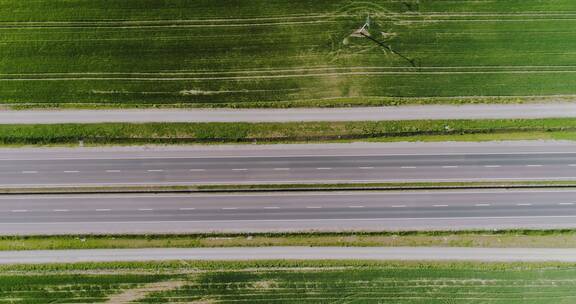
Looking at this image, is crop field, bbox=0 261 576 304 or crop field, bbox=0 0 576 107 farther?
→ crop field, bbox=0 0 576 107

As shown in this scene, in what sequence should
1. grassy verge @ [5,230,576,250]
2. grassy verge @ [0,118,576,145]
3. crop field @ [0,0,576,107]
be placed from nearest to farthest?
grassy verge @ [5,230,576,250] < grassy verge @ [0,118,576,145] < crop field @ [0,0,576,107]

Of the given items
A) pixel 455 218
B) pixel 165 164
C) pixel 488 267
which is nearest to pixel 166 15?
pixel 165 164

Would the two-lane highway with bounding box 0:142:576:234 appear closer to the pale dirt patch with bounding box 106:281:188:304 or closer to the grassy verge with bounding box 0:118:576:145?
A: the grassy verge with bounding box 0:118:576:145

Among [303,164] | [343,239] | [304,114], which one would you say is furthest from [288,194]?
[304,114]

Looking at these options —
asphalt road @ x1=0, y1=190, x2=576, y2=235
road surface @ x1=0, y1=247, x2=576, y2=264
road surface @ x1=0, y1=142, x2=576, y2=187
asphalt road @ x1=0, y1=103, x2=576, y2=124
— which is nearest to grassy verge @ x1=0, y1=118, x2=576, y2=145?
asphalt road @ x1=0, y1=103, x2=576, y2=124

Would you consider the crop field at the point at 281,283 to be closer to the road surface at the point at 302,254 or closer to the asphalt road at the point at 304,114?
the road surface at the point at 302,254

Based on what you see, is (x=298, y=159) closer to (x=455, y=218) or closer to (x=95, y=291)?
(x=455, y=218)

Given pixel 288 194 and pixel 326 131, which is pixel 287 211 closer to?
pixel 288 194
